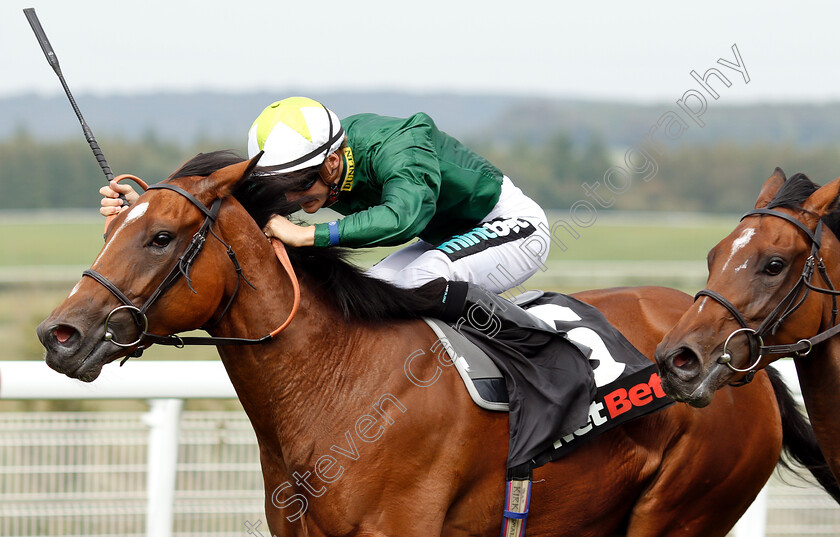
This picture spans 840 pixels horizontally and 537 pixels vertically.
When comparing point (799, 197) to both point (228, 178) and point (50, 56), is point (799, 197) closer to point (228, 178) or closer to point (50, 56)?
point (228, 178)

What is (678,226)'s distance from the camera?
48.4 metres

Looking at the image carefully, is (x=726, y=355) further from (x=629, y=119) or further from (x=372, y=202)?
(x=629, y=119)

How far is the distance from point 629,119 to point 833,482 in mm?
102421

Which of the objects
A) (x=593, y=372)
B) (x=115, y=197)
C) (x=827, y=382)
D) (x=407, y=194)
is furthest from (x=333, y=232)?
(x=827, y=382)

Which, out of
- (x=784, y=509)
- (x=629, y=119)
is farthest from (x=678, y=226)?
(x=629, y=119)

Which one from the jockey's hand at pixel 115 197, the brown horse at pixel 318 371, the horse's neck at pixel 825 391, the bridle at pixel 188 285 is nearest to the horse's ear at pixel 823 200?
the horse's neck at pixel 825 391

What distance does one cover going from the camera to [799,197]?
279 centimetres

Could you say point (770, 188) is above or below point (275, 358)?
above

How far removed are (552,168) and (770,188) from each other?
51736mm

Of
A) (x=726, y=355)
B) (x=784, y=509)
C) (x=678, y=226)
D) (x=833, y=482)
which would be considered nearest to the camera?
(x=726, y=355)

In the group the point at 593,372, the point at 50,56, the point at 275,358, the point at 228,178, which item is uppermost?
the point at 50,56

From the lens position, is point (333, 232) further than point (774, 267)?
Yes

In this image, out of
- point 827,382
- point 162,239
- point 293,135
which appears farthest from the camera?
point 293,135

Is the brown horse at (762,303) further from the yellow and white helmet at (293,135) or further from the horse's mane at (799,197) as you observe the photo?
the yellow and white helmet at (293,135)
